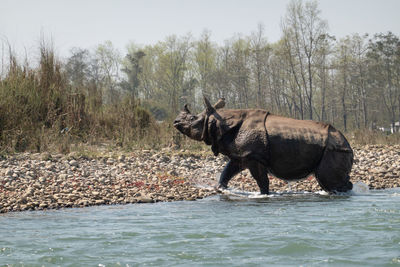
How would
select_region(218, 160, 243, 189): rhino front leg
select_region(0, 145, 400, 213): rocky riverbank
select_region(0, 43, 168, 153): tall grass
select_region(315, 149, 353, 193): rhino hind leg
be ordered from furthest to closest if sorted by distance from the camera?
select_region(0, 43, 168, 153): tall grass → select_region(218, 160, 243, 189): rhino front leg → select_region(0, 145, 400, 213): rocky riverbank → select_region(315, 149, 353, 193): rhino hind leg

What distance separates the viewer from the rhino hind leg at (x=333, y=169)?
29.7 ft

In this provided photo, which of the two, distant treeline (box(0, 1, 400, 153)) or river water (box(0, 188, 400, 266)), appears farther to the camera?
distant treeline (box(0, 1, 400, 153))

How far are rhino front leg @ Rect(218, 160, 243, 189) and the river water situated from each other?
93 centimetres

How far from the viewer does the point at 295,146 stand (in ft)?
29.8

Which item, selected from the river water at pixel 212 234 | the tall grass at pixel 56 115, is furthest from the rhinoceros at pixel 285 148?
the tall grass at pixel 56 115

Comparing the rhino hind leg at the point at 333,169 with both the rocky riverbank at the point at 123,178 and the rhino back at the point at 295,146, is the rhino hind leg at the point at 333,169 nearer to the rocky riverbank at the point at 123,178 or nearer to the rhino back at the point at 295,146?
the rhino back at the point at 295,146

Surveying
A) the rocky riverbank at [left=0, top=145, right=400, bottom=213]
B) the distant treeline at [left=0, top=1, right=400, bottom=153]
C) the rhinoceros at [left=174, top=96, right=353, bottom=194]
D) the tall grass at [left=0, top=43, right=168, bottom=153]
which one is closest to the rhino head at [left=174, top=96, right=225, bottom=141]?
the rhinoceros at [left=174, top=96, right=353, bottom=194]

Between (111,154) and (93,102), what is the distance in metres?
3.81

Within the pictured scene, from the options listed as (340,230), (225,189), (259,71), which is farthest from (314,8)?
(340,230)

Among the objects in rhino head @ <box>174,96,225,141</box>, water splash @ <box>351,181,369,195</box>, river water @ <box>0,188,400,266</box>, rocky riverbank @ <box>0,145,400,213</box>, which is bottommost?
river water @ <box>0,188,400,266</box>

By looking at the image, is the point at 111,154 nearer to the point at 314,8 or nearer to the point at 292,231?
the point at 292,231

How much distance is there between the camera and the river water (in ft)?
17.5

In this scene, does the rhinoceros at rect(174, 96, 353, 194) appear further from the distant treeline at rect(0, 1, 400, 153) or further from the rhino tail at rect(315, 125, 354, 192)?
the distant treeline at rect(0, 1, 400, 153)

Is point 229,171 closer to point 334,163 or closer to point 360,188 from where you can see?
point 334,163
